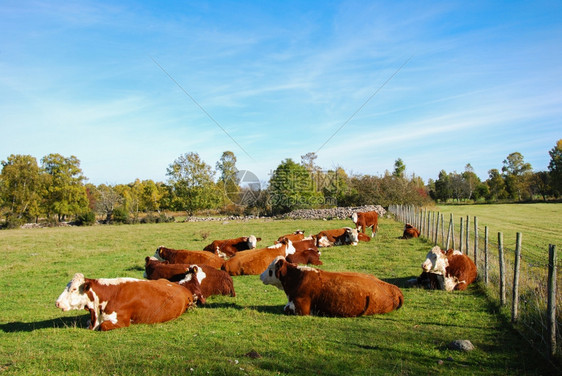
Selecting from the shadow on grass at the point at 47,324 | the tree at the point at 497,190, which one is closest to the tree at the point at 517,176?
the tree at the point at 497,190

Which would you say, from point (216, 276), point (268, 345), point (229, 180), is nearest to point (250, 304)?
point (216, 276)

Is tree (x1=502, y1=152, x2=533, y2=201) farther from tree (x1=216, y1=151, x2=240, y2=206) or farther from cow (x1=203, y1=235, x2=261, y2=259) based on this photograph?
cow (x1=203, y1=235, x2=261, y2=259)

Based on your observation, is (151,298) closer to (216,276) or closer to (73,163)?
(216,276)

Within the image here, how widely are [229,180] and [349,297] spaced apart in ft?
256

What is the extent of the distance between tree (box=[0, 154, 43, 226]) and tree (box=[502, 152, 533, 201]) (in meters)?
94.1

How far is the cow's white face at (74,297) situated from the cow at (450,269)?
7.47 meters

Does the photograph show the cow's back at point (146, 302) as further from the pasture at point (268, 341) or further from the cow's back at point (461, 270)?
the cow's back at point (461, 270)

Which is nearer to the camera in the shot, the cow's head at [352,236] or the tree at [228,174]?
the cow's head at [352,236]

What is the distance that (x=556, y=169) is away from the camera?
75.3 meters

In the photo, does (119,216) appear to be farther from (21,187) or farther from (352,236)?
(352,236)

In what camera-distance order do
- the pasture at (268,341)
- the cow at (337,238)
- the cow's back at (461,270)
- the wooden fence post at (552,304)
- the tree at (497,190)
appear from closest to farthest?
the pasture at (268,341)
the wooden fence post at (552,304)
the cow's back at (461,270)
the cow at (337,238)
the tree at (497,190)

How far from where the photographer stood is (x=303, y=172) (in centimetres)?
5747

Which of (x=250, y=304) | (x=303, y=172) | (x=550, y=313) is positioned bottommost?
(x=250, y=304)

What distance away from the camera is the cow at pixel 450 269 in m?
9.49
